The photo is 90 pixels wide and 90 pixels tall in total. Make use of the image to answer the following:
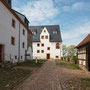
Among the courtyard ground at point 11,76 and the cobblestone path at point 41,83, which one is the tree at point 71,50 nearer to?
the courtyard ground at point 11,76

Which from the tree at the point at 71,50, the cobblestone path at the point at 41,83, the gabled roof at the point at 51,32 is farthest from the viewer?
the tree at the point at 71,50

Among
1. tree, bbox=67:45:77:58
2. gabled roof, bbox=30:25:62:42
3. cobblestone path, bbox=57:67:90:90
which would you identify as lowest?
cobblestone path, bbox=57:67:90:90

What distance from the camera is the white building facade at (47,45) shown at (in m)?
32.4

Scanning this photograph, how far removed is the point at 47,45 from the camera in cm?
3309

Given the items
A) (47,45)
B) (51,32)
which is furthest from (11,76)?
(51,32)

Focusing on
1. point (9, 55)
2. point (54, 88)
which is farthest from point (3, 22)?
point (54, 88)

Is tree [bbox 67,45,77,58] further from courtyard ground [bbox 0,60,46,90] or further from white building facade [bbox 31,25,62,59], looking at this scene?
courtyard ground [bbox 0,60,46,90]

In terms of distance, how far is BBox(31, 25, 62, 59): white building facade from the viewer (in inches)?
1276

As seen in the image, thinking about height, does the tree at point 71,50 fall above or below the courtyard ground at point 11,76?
→ above

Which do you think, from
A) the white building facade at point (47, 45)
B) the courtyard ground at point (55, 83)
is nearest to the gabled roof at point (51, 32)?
the white building facade at point (47, 45)

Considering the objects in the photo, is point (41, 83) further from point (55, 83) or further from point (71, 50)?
point (71, 50)

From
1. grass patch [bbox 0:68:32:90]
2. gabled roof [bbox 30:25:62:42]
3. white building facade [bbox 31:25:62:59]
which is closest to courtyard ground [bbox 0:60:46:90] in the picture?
grass patch [bbox 0:68:32:90]

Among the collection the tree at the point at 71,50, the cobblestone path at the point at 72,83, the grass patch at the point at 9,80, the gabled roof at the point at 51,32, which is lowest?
the cobblestone path at the point at 72,83

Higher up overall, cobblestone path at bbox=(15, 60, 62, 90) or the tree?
the tree
